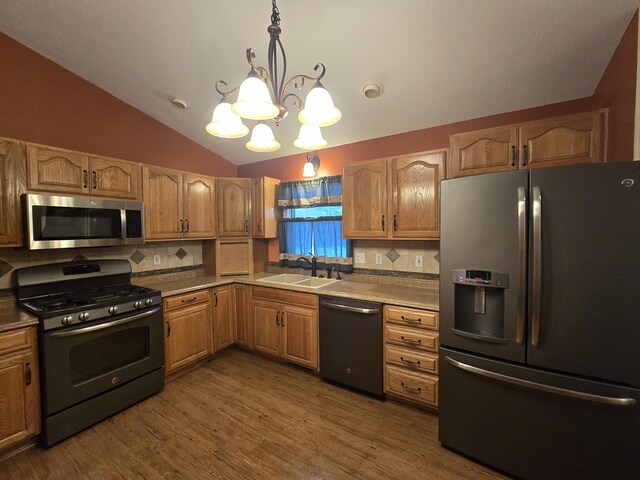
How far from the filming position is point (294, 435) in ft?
6.40

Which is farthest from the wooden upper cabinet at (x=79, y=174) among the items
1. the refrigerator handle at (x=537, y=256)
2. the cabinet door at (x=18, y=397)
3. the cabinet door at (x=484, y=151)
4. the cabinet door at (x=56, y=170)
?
the refrigerator handle at (x=537, y=256)

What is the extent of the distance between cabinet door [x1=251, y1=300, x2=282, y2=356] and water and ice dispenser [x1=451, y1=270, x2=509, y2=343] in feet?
5.81

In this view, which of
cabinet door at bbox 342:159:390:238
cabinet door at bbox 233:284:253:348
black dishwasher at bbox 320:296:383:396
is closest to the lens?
black dishwasher at bbox 320:296:383:396

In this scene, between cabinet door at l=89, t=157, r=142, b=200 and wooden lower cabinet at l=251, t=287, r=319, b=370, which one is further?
wooden lower cabinet at l=251, t=287, r=319, b=370

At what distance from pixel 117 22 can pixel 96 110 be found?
1.02 m

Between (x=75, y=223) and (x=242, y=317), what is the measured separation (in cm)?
177

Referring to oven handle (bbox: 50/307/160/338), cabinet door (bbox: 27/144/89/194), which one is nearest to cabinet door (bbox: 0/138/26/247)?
cabinet door (bbox: 27/144/89/194)

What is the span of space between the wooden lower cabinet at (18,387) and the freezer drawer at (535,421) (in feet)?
8.80

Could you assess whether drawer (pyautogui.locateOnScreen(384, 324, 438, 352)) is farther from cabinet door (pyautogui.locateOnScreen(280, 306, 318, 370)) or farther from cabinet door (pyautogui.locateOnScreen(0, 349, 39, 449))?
cabinet door (pyautogui.locateOnScreen(0, 349, 39, 449))

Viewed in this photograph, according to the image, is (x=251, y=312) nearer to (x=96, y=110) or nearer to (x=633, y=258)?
(x=96, y=110)

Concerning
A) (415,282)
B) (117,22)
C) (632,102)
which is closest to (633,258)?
(632,102)

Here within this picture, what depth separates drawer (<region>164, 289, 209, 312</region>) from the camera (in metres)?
2.59

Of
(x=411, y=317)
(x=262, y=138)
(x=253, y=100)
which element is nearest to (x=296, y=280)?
(x=411, y=317)

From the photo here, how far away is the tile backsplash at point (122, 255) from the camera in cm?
216
